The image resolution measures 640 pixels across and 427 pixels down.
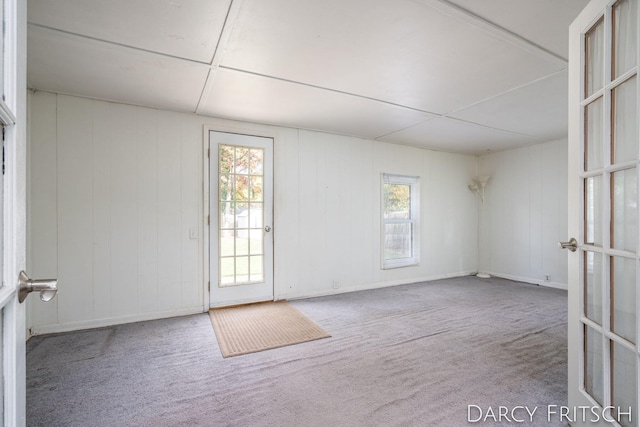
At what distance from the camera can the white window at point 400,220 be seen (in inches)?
182

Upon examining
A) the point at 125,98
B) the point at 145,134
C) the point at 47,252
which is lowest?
the point at 47,252

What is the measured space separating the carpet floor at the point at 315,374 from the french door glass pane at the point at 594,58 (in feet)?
5.71

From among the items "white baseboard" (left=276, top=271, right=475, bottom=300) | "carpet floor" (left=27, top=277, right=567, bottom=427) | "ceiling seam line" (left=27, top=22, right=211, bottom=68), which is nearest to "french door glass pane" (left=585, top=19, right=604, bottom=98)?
"carpet floor" (left=27, top=277, right=567, bottom=427)

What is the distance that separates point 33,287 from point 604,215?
1.97 m

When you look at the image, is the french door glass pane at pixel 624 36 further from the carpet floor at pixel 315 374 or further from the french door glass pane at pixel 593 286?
the carpet floor at pixel 315 374

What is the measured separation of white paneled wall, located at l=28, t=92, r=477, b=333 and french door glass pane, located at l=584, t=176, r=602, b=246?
294 cm

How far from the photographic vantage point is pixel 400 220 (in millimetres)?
4766

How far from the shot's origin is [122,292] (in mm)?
2941

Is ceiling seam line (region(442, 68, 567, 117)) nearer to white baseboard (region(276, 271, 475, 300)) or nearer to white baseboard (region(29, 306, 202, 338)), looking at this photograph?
white baseboard (region(276, 271, 475, 300))

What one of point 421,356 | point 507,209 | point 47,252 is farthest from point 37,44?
point 507,209

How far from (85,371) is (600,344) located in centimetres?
307

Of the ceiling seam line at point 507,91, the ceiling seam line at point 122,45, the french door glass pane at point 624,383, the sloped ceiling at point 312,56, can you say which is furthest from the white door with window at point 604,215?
the ceiling seam line at point 122,45

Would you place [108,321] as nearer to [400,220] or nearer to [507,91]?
[400,220]

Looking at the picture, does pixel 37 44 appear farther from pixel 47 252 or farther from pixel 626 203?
pixel 626 203
